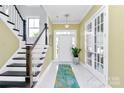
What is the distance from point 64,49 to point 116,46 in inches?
278

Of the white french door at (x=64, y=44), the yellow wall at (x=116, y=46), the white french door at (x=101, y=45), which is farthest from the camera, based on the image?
the white french door at (x=64, y=44)

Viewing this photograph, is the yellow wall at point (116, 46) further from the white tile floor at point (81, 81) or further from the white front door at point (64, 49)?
the white front door at point (64, 49)

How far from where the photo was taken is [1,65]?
13.7 ft

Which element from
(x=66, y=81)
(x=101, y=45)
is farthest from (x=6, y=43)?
(x=101, y=45)

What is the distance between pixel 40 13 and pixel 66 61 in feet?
11.8

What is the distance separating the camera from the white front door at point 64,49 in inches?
408

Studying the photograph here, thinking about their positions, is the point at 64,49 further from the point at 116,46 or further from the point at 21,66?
the point at 116,46

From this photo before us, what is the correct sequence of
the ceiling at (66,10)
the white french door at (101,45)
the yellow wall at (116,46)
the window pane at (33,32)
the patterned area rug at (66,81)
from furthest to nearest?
the window pane at (33,32), the ceiling at (66,10), the patterned area rug at (66,81), the white french door at (101,45), the yellow wall at (116,46)

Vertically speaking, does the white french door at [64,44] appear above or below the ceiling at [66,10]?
below

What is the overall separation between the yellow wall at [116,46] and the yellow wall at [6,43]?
287cm

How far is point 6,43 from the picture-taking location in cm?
459

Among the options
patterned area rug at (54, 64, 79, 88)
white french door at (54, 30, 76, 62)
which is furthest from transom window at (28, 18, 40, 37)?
patterned area rug at (54, 64, 79, 88)

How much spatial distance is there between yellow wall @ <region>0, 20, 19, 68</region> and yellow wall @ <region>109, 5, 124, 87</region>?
9.41 ft

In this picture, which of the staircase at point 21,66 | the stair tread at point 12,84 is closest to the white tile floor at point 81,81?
the staircase at point 21,66
